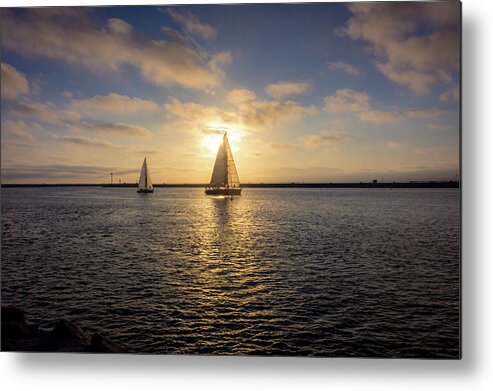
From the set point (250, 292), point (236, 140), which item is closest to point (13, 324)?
point (250, 292)

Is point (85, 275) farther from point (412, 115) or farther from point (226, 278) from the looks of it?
point (412, 115)

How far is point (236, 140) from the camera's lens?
18.5 ft

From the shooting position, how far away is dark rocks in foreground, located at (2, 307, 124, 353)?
468cm

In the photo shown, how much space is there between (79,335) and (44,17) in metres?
4.62

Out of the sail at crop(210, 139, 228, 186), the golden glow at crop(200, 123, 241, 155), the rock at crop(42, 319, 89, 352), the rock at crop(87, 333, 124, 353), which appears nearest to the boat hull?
the sail at crop(210, 139, 228, 186)

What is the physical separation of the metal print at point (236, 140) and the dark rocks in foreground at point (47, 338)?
2 cm

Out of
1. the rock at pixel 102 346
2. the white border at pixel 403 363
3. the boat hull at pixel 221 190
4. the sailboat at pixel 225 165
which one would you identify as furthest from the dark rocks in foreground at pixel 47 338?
the boat hull at pixel 221 190

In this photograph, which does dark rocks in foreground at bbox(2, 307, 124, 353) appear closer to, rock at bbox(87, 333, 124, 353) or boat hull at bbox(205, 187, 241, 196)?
rock at bbox(87, 333, 124, 353)

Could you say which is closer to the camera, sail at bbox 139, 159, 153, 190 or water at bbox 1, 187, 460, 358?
water at bbox 1, 187, 460, 358

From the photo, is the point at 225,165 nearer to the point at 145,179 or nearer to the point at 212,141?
the point at 212,141

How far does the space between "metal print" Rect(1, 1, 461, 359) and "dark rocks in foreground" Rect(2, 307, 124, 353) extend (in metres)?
0.02

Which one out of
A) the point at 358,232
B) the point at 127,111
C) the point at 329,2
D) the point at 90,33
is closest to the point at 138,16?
the point at 90,33

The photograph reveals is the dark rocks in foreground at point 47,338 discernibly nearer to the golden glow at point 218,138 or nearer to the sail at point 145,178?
the sail at point 145,178

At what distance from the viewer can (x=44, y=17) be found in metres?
5.18
